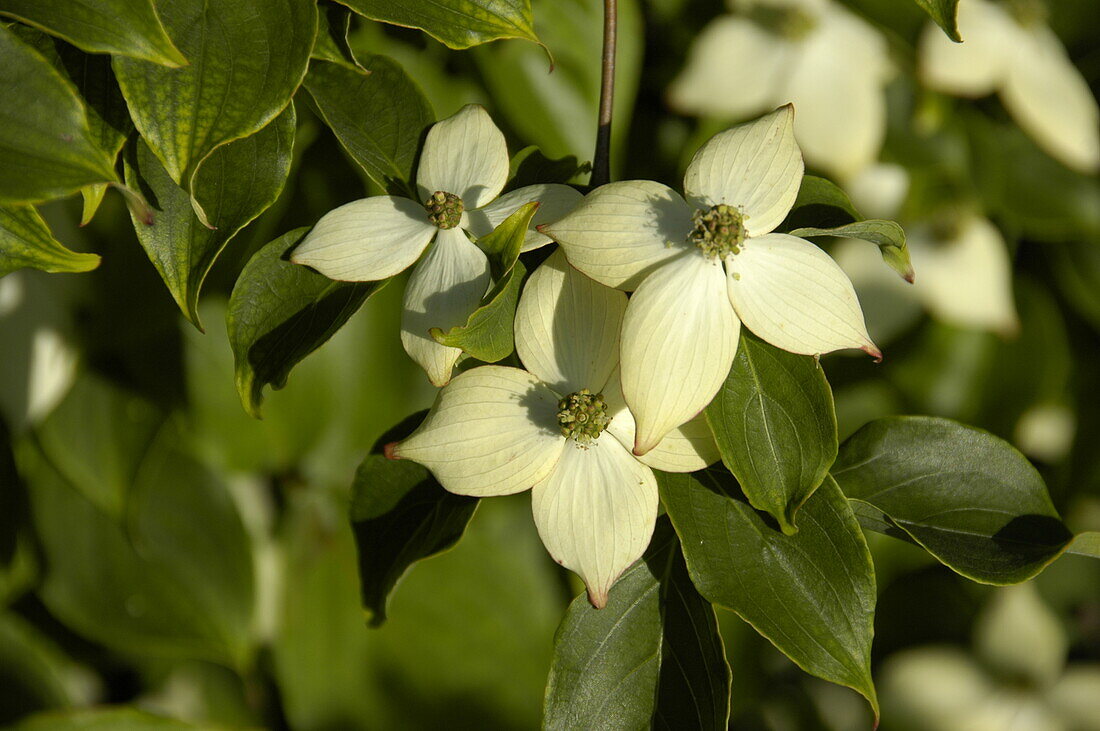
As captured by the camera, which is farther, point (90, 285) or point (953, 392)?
point (953, 392)

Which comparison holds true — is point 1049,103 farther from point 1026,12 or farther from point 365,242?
point 365,242

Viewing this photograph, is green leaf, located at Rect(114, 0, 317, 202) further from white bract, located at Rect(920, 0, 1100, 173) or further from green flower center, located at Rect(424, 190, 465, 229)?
white bract, located at Rect(920, 0, 1100, 173)

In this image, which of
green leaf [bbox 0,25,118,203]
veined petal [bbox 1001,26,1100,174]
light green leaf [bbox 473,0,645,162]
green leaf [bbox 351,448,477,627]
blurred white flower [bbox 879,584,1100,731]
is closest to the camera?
green leaf [bbox 0,25,118,203]

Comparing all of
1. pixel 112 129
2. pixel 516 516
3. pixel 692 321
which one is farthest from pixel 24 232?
pixel 516 516

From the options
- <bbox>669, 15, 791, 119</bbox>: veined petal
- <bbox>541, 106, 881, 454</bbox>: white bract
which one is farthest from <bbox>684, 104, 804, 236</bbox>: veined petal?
<bbox>669, 15, 791, 119</bbox>: veined petal

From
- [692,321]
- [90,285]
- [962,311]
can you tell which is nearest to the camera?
[692,321]

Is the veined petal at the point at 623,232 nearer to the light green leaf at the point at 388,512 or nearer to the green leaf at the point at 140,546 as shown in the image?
the light green leaf at the point at 388,512

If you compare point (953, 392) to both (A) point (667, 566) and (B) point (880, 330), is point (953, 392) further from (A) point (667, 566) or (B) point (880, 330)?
(A) point (667, 566)

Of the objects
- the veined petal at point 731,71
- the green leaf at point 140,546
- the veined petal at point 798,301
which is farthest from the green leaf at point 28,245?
the veined petal at point 731,71
